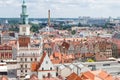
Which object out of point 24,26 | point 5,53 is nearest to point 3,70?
point 24,26

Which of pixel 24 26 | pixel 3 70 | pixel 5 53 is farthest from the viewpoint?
pixel 5 53

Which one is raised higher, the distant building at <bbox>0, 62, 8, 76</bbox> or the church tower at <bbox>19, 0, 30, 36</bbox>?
the church tower at <bbox>19, 0, 30, 36</bbox>

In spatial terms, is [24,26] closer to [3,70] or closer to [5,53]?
[3,70]

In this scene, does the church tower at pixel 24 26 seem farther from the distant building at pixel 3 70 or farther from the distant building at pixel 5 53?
the distant building at pixel 5 53

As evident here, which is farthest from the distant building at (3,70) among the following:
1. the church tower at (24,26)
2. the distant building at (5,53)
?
the distant building at (5,53)

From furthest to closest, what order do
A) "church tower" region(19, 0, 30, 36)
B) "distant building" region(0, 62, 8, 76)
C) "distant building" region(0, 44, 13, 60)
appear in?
"distant building" region(0, 44, 13, 60) < "church tower" region(19, 0, 30, 36) < "distant building" region(0, 62, 8, 76)

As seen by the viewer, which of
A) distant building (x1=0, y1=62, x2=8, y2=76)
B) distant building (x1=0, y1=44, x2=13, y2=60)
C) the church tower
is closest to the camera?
distant building (x1=0, y1=62, x2=8, y2=76)

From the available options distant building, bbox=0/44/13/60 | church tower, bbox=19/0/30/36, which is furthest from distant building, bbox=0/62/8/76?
distant building, bbox=0/44/13/60

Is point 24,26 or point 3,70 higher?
point 24,26

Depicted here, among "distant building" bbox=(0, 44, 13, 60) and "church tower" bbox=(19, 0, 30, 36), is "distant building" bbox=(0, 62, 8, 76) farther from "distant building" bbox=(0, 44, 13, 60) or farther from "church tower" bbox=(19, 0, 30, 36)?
"distant building" bbox=(0, 44, 13, 60)

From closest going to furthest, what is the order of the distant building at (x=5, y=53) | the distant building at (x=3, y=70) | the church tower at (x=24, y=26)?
the distant building at (x=3, y=70)
the church tower at (x=24, y=26)
the distant building at (x=5, y=53)

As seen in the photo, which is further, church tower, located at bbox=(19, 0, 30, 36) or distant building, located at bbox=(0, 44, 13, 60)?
distant building, located at bbox=(0, 44, 13, 60)

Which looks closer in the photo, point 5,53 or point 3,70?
point 3,70
